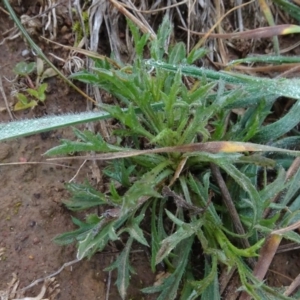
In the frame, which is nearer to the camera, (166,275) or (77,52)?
(166,275)

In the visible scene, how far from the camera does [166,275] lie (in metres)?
1.50

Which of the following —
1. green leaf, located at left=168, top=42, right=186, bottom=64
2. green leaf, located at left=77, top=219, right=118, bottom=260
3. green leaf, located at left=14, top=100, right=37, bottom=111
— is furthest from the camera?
green leaf, located at left=14, top=100, right=37, bottom=111

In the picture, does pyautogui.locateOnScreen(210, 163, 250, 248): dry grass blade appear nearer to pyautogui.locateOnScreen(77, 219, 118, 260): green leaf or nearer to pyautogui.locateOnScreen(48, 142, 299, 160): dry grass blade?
pyautogui.locateOnScreen(48, 142, 299, 160): dry grass blade

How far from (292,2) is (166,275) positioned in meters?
1.20

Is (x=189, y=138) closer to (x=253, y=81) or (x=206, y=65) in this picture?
(x=253, y=81)

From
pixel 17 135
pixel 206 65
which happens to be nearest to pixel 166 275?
pixel 17 135

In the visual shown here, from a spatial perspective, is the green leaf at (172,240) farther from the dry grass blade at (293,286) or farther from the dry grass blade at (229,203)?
the dry grass blade at (293,286)

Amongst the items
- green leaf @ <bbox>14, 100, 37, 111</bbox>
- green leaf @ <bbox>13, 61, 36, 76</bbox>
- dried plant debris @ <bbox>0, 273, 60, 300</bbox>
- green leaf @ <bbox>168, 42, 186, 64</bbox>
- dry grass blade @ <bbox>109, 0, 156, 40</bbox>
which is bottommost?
dried plant debris @ <bbox>0, 273, 60, 300</bbox>

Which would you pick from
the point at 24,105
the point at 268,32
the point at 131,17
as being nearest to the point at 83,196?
the point at 24,105

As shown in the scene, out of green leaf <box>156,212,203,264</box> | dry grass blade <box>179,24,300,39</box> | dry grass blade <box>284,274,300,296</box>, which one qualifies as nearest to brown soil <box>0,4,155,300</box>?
green leaf <box>156,212,203,264</box>

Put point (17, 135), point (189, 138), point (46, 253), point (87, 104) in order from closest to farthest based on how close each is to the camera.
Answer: point (17, 135), point (189, 138), point (46, 253), point (87, 104)

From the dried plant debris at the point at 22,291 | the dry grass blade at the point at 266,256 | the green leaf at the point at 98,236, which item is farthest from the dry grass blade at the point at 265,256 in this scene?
the dried plant debris at the point at 22,291

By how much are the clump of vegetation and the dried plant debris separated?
15 cm

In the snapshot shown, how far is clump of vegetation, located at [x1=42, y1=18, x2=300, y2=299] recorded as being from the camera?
1315 mm
